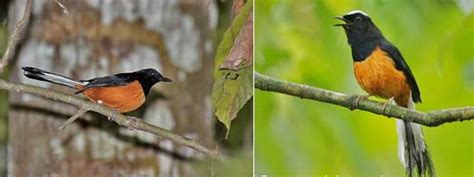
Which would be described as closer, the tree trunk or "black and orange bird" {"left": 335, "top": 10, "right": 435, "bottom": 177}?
"black and orange bird" {"left": 335, "top": 10, "right": 435, "bottom": 177}

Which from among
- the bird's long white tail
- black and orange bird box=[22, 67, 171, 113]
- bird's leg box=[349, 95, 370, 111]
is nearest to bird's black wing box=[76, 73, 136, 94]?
black and orange bird box=[22, 67, 171, 113]

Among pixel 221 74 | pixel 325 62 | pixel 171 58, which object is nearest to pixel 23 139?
pixel 171 58

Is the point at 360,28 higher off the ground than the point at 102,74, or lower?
higher

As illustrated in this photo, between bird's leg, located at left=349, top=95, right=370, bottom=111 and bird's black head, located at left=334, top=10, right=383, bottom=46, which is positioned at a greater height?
bird's black head, located at left=334, top=10, right=383, bottom=46

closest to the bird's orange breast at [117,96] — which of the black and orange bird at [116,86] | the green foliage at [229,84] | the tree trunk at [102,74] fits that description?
the black and orange bird at [116,86]

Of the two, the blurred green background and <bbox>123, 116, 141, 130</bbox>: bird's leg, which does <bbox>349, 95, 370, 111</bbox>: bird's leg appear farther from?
<bbox>123, 116, 141, 130</bbox>: bird's leg

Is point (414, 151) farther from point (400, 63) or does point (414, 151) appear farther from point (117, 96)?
point (117, 96)

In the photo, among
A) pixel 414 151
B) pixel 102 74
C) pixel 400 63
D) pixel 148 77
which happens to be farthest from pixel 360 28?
pixel 102 74
